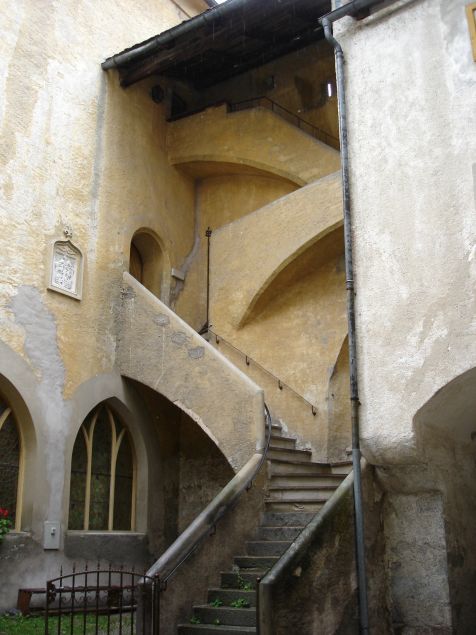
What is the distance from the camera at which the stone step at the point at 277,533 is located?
27.2ft

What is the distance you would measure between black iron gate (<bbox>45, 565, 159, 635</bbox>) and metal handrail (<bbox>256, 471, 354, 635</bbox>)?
4.08 ft

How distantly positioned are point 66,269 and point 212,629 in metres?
5.79

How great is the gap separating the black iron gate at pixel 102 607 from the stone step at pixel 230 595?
800 mm

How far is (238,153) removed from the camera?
13562mm

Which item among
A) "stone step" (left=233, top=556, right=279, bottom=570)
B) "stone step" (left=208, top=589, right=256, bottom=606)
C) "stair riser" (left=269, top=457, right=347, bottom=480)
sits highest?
"stair riser" (left=269, top=457, right=347, bottom=480)

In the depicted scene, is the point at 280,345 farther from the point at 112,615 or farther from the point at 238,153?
the point at 112,615

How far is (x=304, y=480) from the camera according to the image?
9.66 meters

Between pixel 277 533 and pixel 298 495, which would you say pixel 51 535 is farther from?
pixel 298 495

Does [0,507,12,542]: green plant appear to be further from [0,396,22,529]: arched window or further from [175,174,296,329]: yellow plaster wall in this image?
[175,174,296,329]: yellow plaster wall

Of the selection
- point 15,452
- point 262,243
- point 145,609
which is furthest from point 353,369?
point 262,243

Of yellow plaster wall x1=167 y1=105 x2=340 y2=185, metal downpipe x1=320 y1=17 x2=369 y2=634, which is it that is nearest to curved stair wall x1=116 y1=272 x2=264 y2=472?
metal downpipe x1=320 y1=17 x2=369 y2=634

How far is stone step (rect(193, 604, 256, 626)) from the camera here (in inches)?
280

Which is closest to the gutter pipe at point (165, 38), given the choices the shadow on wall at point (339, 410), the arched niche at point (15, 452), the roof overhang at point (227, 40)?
the roof overhang at point (227, 40)

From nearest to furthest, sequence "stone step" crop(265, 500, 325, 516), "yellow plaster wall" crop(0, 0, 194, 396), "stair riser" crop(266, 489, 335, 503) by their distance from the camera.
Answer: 1. "stone step" crop(265, 500, 325, 516)
2. "stair riser" crop(266, 489, 335, 503)
3. "yellow plaster wall" crop(0, 0, 194, 396)
